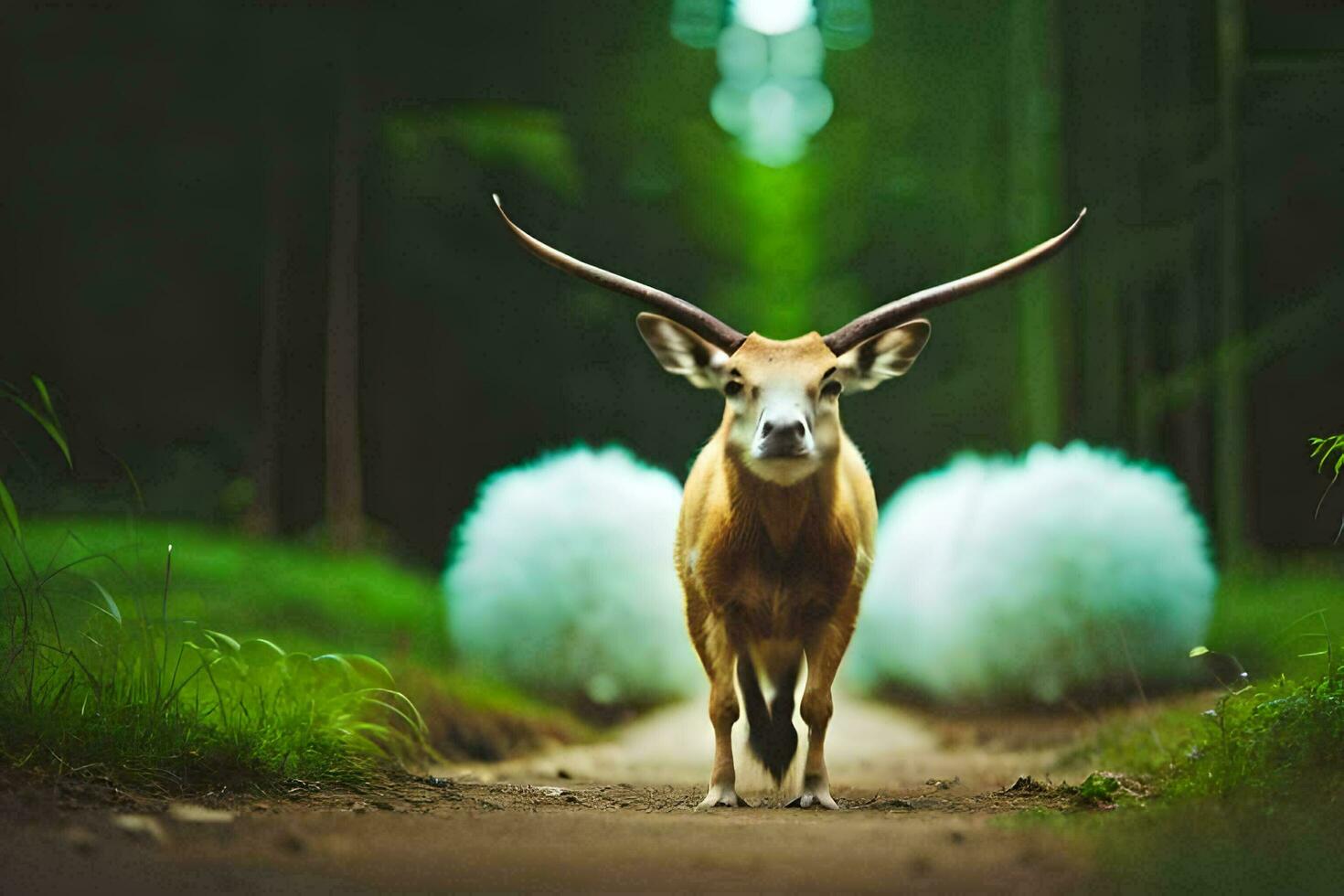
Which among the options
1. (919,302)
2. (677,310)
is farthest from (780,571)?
(919,302)

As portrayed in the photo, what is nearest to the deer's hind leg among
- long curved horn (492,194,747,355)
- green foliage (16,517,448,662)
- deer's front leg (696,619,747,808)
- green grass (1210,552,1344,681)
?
deer's front leg (696,619,747,808)

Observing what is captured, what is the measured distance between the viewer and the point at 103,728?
4668 millimetres

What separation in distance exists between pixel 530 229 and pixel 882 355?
795 cm

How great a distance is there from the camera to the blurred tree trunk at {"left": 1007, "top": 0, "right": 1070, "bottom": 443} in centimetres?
1156

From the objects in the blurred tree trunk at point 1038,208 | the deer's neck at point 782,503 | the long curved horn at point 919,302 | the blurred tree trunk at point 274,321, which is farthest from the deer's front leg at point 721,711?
the blurred tree trunk at point 274,321

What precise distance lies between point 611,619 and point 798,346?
512 cm

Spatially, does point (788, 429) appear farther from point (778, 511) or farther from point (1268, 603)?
point (1268, 603)

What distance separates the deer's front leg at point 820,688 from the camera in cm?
566

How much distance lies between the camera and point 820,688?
19.1 feet

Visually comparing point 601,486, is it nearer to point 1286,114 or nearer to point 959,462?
point 959,462

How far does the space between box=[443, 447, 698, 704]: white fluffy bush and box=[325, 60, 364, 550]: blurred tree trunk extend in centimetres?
116

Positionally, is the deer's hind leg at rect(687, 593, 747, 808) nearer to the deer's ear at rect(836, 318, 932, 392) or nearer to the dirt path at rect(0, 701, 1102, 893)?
the dirt path at rect(0, 701, 1102, 893)

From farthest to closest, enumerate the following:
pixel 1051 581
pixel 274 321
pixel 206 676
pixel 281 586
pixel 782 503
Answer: pixel 274 321 < pixel 1051 581 < pixel 281 586 < pixel 206 676 < pixel 782 503

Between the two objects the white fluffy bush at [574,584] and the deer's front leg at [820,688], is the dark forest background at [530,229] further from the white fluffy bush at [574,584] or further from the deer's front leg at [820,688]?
the deer's front leg at [820,688]
